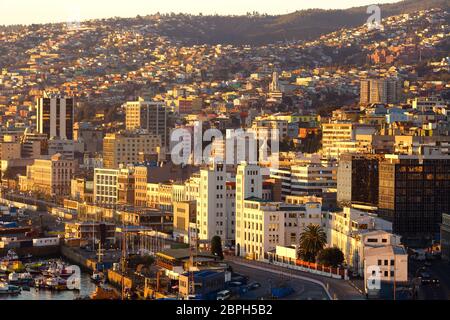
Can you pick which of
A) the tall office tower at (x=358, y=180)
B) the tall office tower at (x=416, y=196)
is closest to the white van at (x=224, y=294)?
the tall office tower at (x=416, y=196)

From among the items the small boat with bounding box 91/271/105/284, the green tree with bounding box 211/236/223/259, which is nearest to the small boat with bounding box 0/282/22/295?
the small boat with bounding box 91/271/105/284

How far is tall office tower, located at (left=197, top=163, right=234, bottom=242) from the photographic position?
20.8m

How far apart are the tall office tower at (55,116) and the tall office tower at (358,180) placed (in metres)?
25.8

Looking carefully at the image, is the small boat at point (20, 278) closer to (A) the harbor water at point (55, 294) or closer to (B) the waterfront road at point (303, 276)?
(A) the harbor water at point (55, 294)

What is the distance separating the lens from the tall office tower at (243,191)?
19562 mm

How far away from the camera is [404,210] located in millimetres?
20844

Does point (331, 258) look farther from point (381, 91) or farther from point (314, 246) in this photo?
point (381, 91)

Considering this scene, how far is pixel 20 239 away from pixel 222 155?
26.5ft

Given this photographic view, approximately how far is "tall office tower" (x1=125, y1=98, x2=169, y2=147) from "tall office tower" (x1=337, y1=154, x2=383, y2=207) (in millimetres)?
22154

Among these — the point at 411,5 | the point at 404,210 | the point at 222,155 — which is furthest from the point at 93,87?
the point at 404,210

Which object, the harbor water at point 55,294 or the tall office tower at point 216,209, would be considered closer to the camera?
the harbor water at point 55,294

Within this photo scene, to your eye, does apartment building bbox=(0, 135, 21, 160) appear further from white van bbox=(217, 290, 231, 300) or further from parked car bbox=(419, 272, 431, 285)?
white van bbox=(217, 290, 231, 300)

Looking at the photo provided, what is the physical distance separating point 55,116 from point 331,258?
111 ft
